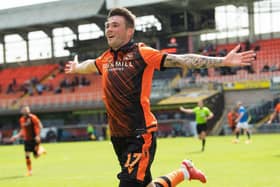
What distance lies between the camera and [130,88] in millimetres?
6699

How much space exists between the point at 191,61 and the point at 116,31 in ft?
3.04

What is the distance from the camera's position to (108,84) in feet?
22.3

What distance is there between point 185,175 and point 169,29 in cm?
4609

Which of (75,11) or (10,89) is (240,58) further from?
(10,89)

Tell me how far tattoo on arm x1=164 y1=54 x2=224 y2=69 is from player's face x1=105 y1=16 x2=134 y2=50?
559 millimetres

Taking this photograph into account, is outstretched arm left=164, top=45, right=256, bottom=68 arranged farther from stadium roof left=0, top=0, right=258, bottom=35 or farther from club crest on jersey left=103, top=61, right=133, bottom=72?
stadium roof left=0, top=0, right=258, bottom=35

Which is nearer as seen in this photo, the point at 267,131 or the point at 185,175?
the point at 185,175

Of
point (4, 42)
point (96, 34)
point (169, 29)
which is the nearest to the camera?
point (169, 29)

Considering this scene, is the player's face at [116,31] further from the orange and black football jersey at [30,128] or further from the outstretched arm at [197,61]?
the orange and black football jersey at [30,128]

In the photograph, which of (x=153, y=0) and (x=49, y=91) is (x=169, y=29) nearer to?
(x=153, y=0)

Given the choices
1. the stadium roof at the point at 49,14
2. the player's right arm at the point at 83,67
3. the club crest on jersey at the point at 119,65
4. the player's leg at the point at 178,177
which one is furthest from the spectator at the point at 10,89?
the club crest on jersey at the point at 119,65

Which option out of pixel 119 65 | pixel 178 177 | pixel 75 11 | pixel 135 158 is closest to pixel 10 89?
pixel 75 11

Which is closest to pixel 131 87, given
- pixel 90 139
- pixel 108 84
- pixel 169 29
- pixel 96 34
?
pixel 108 84

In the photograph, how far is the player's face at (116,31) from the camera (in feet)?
21.9
